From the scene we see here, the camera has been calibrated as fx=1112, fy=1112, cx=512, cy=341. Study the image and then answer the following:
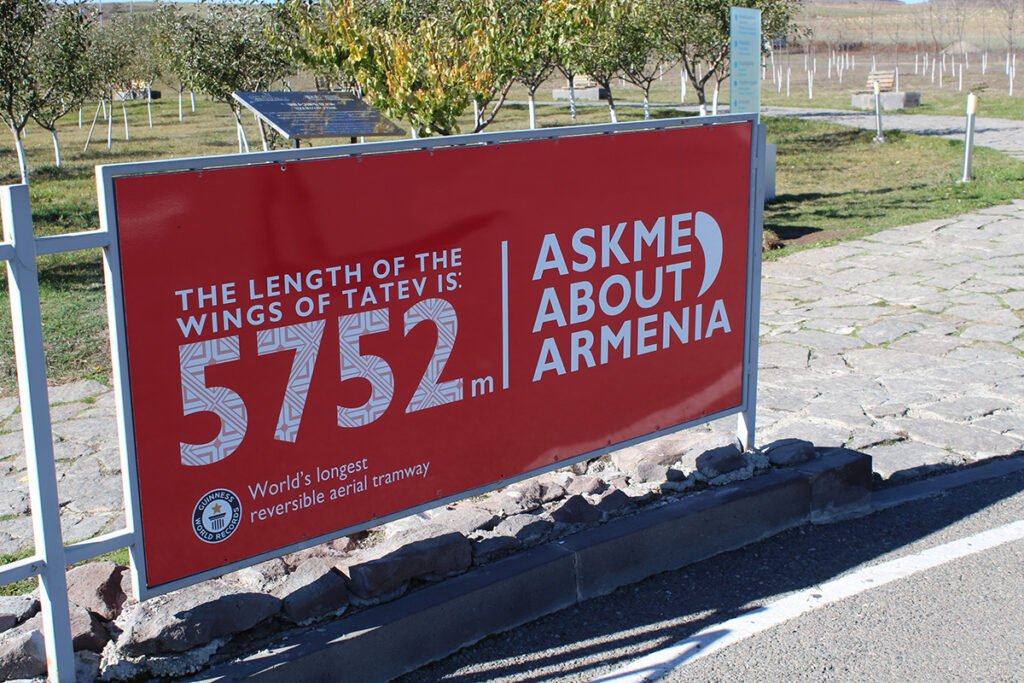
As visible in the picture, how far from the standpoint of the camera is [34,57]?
61.9ft

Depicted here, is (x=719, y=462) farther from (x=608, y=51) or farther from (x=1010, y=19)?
(x=1010, y=19)

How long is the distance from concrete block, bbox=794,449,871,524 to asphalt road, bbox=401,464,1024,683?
0.27 ft

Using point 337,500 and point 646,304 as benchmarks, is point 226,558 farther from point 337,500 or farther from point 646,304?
point 646,304

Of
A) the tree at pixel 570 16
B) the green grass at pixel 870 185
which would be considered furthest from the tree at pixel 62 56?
the green grass at pixel 870 185

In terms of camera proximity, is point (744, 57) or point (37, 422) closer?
point (37, 422)

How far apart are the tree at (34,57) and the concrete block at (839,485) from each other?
13.9 m

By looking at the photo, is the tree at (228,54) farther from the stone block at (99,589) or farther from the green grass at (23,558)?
the stone block at (99,589)

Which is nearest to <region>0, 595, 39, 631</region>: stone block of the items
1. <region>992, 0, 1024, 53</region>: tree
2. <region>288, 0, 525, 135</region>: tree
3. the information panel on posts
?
the information panel on posts

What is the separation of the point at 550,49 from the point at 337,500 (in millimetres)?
8711

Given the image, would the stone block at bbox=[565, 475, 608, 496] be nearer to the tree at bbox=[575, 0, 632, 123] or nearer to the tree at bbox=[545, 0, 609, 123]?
the tree at bbox=[545, 0, 609, 123]

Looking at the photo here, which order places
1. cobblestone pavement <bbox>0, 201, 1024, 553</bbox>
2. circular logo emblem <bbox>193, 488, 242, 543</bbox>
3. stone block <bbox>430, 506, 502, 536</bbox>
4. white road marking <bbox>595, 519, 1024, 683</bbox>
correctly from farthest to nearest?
cobblestone pavement <bbox>0, 201, 1024, 553</bbox>, stone block <bbox>430, 506, 502, 536</bbox>, white road marking <bbox>595, 519, 1024, 683</bbox>, circular logo emblem <bbox>193, 488, 242, 543</bbox>

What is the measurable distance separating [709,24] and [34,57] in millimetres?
11601

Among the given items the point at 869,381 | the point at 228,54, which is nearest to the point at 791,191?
the point at 228,54

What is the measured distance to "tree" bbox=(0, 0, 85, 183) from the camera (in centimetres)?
1548
